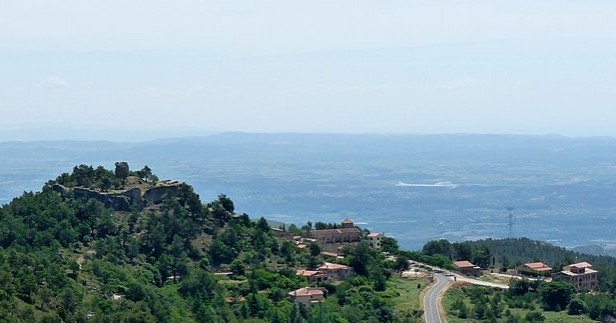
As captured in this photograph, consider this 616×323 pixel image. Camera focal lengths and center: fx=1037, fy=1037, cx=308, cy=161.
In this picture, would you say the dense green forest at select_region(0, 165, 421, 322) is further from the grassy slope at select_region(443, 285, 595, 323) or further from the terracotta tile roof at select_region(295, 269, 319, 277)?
the grassy slope at select_region(443, 285, 595, 323)

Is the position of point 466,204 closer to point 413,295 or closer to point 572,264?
point 572,264

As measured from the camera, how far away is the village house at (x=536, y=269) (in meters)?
61.5

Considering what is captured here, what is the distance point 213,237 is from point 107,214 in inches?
235

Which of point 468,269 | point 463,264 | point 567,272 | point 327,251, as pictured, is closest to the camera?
point 567,272

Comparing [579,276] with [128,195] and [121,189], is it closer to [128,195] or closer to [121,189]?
[128,195]

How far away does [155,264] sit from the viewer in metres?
52.4

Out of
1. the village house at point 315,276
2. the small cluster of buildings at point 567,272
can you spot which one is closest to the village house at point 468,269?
the small cluster of buildings at point 567,272

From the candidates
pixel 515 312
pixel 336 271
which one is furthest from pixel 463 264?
pixel 515 312

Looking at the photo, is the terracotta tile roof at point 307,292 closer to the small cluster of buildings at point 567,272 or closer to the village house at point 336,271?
the village house at point 336,271

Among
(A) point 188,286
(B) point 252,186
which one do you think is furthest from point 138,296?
(B) point 252,186

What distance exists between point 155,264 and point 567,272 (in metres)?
23.6

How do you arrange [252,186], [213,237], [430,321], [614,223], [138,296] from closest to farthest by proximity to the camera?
[138,296] < [430,321] < [213,237] < [614,223] < [252,186]

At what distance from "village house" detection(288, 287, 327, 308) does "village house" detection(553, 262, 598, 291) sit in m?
15.8

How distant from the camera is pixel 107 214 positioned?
56000mm
